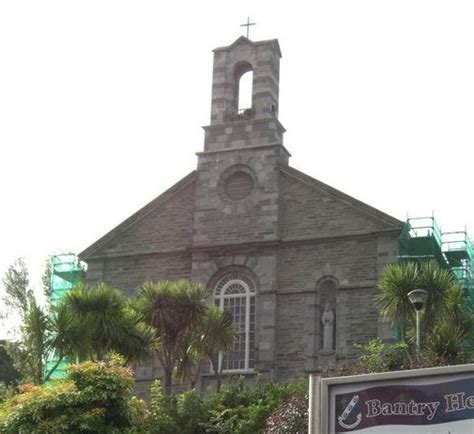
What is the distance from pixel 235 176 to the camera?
40.4 m

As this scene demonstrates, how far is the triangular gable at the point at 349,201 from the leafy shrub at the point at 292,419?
1637 cm

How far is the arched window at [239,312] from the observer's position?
38.2 metres

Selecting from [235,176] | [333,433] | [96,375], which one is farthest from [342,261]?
[333,433]

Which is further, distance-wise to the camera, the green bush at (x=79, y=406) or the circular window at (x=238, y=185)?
the circular window at (x=238, y=185)

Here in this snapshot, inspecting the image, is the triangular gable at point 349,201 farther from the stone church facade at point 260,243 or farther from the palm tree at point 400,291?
the palm tree at point 400,291

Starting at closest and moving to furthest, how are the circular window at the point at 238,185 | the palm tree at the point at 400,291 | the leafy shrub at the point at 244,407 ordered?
the leafy shrub at the point at 244,407, the palm tree at the point at 400,291, the circular window at the point at 238,185

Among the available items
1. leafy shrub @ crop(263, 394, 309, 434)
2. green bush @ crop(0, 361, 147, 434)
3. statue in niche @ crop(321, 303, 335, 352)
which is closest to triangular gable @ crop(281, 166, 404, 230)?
statue in niche @ crop(321, 303, 335, 352)

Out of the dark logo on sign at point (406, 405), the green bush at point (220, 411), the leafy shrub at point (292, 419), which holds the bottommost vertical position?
the dark logo on sign at point (406, 405)

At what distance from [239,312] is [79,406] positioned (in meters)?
17.0

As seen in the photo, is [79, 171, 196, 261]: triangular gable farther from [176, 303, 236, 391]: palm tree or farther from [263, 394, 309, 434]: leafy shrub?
[263, 394, 309, 434]: leafy shrub

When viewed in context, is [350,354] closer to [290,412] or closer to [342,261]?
[342,261]

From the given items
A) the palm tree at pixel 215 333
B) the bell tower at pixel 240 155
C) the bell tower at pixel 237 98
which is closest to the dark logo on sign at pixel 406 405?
the palm tree at pixel 215 333

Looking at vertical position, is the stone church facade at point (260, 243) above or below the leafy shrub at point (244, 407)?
above

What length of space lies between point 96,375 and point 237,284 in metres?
16.6
